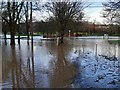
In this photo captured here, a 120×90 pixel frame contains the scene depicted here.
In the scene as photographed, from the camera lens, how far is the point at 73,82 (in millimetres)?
2650

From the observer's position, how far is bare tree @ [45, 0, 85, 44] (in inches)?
403

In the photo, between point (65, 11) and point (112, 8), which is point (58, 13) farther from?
point (112, 8)

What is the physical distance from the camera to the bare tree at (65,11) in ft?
33.6

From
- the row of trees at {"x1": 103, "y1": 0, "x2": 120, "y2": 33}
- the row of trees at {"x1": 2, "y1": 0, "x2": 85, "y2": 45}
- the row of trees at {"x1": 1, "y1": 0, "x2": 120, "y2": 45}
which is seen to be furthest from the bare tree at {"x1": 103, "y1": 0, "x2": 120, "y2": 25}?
the row of trees at {"x1": 2, "y1": 0, "x2": 85, "y2": 45}

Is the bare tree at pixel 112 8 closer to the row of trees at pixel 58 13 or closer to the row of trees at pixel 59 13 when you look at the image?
the row of trees at pixel 58 13

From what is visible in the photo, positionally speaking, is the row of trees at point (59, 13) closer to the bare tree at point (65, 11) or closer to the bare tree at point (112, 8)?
the bare tree at point (65, 11)

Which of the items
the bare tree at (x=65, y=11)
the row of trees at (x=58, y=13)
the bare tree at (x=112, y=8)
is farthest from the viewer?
the bare tree at (x=65, y=11)

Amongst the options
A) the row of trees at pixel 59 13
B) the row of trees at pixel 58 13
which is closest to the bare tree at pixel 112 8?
the row of trees at pixel 58 13

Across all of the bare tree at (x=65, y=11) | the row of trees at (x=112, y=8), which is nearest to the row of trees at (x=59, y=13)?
the bare tree at (x=65, y=11)

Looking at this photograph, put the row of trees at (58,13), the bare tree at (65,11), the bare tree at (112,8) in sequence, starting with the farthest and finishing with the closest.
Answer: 1. the bare tree at (65,11)
2. the row of trees at (58,13)
3. the bare tree at (112,8)

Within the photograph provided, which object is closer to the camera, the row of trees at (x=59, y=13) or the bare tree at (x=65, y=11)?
the row of trees at (x=59, y=13)

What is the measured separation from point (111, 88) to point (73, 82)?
0.47 m

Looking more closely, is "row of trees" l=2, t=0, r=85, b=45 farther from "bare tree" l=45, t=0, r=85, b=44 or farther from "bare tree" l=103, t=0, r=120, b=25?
"bare tree" l=103, t=0, r=120, b=25

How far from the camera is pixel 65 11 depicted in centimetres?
1030
